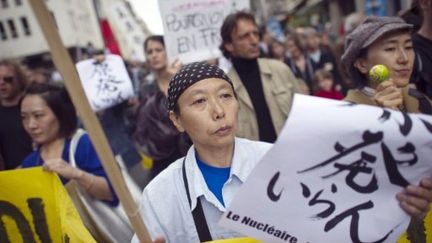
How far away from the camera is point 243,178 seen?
1629 millimetres

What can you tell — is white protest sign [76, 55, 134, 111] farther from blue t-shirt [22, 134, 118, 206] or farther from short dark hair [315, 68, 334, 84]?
short dark hair [315, 68, 334, 84]

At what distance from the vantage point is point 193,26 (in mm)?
3828

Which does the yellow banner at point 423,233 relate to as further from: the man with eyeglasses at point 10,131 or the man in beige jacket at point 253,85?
the man with eyeglasses at point 10,131

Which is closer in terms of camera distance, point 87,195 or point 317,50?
point 87,195

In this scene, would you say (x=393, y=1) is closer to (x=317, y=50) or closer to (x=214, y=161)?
(x=317, y=50)

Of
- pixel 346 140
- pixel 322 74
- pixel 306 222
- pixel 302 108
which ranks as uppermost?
pixel 302 108

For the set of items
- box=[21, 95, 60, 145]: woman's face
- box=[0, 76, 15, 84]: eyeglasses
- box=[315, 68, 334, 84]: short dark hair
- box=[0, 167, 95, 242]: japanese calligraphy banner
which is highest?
box=[0, 76, 15, 84]: eyeglasses

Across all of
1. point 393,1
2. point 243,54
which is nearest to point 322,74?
point 243,54

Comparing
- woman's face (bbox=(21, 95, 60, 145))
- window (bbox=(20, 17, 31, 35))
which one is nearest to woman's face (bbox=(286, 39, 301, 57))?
woman's face (bbox=(21, 95, 60, 145))

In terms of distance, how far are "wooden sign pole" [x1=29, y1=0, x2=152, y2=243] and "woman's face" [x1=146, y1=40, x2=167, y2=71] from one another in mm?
2642

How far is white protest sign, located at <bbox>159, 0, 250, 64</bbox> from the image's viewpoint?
3676 mm

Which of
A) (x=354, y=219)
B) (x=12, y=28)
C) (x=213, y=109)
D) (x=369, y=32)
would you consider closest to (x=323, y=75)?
(x=369, y=32)

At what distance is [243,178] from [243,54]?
1.68 metres

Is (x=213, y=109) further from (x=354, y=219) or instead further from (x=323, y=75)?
(x=323, y=75)
